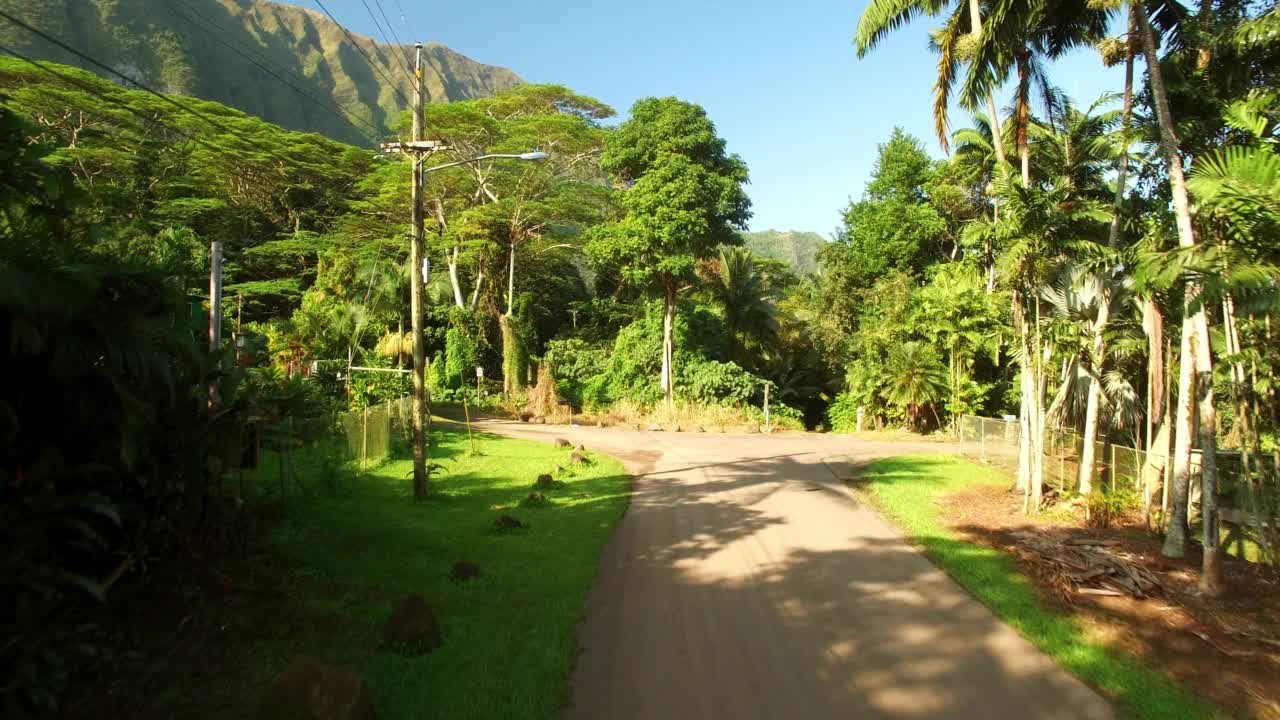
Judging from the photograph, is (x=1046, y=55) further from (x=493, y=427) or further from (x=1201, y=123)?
(x=493, y=427)

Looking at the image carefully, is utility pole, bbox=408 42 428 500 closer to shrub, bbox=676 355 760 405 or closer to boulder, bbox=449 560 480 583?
boulder, bbox=449 560 480 583

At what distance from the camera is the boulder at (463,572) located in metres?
7.99

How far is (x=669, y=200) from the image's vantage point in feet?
97.1

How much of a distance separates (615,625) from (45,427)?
4786mm

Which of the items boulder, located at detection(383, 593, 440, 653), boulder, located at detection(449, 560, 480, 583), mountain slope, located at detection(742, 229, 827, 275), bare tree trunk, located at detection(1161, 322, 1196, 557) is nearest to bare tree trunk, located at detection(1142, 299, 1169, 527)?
bare tree trunk, located at detection(1161, 322, 1196, 557)

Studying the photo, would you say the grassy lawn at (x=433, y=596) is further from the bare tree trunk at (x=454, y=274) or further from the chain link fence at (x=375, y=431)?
the bare tree trunk at (x=454, y=274)

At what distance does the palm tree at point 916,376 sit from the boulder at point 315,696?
26829 mm

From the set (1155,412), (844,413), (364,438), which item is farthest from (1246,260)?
(844,413)

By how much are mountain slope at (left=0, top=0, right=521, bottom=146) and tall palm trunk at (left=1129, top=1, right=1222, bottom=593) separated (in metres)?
21.3

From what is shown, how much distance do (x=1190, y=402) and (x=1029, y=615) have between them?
3.68 m

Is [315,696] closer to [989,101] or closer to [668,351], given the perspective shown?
[989,101]

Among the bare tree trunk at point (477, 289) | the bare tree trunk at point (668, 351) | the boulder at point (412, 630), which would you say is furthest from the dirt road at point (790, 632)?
the bare tree trunk at point (477, 289)

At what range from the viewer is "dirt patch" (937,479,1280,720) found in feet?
20.0

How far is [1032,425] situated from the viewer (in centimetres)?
1425
